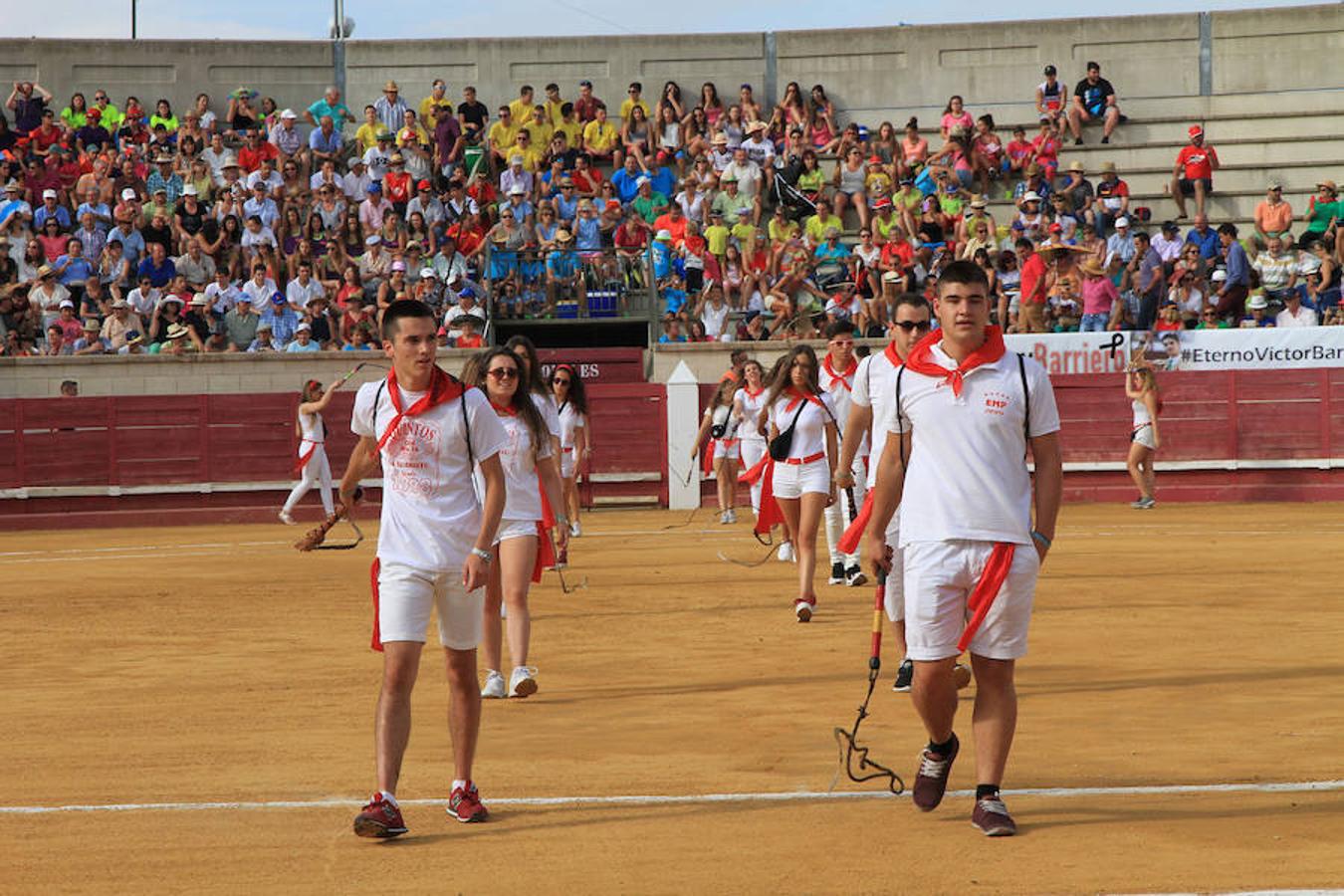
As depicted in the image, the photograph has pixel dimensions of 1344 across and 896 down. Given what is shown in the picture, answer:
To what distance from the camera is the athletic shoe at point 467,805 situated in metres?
6.51

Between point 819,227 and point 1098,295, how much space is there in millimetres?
4281

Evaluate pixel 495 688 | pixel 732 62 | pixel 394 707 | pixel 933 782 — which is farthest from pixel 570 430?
pixel 732 62

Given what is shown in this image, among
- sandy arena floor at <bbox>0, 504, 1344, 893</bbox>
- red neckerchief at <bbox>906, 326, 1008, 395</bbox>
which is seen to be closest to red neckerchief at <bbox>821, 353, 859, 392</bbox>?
sandy arena floor at <bbox>0, 504, 1344, 893</bbox>

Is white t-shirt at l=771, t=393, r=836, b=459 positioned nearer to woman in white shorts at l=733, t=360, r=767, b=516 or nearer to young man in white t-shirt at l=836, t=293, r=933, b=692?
young man in white t-shirt at l=836, t=293, r=933, b=692

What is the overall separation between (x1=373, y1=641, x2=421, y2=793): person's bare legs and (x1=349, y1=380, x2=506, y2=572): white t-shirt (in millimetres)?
304

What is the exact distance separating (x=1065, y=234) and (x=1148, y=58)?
725cm

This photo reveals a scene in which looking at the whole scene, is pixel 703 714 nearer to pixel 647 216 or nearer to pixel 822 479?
pixel 822 479

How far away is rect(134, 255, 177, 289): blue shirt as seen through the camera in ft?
83.7

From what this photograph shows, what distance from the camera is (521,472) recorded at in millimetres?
9281

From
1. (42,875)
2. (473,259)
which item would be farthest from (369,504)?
(42,875)

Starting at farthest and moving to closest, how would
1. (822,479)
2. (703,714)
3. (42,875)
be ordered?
(822,479)
(703,714)
(42,875)

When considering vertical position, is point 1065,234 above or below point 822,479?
above

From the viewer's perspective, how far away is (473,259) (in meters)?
25.9

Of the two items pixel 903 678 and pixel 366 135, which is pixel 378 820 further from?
pixel 366 135
